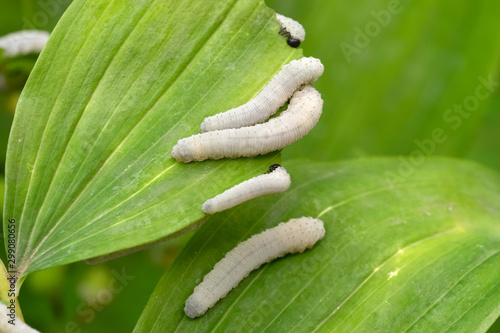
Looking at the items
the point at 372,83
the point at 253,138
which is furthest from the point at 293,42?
the point at 372,83

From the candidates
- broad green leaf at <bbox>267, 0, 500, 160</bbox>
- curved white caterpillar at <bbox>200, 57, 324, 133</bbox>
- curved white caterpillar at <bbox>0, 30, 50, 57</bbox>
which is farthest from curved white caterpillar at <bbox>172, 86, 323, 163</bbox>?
curved white caterpillar at <bbox>0, 30, 50, 57</bbox>

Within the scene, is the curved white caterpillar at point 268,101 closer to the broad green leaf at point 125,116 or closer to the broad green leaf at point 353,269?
the broad green leaf at point 125,116

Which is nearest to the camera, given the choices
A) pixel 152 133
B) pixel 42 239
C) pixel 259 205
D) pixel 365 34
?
pixel 42 239

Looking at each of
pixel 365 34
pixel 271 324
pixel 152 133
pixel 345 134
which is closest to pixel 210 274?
pixel 271 324

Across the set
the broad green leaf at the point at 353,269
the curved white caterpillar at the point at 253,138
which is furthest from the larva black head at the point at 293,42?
the broad green leaf at the point at 353,269

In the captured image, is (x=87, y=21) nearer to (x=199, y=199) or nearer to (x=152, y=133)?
(x=152, y=133)

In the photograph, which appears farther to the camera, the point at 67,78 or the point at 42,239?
the point at 67,78
